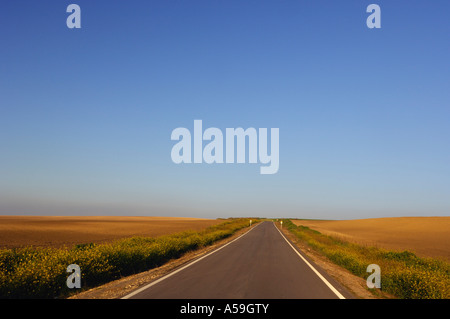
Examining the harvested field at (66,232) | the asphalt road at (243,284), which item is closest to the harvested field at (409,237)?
the asphalt road at (243,284)

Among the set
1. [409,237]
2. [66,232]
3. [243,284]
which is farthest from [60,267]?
[409,237]

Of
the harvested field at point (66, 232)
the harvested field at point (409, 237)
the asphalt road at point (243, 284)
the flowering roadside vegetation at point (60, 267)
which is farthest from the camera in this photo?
the harvested field at point (66, 232)

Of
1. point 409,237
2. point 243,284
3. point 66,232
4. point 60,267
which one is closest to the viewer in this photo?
point 243,284

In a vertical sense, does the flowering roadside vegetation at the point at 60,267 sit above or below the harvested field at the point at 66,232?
above

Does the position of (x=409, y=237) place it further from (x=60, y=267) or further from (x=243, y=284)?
(x=60, y=267)

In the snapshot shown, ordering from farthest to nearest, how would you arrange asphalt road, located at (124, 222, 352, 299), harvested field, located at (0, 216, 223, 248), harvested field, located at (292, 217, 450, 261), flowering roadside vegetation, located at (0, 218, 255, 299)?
harvested field, located at (0, 216, 223, 248) → harvested field, located at (292, 217, 450, 261) → flowering roadside vegetation, located at (0, 218, 255, 299) → asphalt road, located at (124, 222, 352, 299)

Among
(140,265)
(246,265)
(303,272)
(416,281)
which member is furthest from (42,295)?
(416,281)

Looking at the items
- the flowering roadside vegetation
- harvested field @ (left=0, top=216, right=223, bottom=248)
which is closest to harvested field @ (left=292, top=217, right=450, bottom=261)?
the flowering roadside vegetation

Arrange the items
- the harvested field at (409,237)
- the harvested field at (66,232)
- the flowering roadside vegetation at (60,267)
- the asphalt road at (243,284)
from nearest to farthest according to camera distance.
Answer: the asphalt road at (243,284), the flowering roadside vegetation at (60,267), the harvested field at (409,237), the harvested field at (66,232)

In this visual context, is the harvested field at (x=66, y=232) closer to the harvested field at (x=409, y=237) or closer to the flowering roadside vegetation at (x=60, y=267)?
the flowering roadside vegetation at (x=60, y=267)

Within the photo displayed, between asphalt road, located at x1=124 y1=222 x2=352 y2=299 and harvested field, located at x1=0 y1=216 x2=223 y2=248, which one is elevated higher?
asphalt road, located at x1=124 y1=222 x2=352 y2=299

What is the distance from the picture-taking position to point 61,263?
9102 mm

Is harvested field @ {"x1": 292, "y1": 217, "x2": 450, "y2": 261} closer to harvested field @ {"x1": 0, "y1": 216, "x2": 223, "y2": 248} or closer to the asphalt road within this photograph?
the asphalt road
